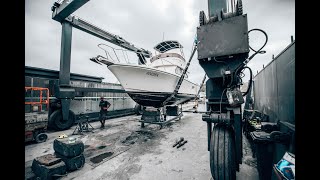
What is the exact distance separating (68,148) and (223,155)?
3296 millimetres

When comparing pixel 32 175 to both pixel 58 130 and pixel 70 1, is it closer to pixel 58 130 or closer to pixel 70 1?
pixel 58 130

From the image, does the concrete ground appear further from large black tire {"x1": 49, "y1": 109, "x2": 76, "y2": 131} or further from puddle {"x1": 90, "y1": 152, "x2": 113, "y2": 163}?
large black tire {"x1": 49, "y1": 109, "x2": 76, "y2": 131}

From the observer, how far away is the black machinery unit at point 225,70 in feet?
6.66

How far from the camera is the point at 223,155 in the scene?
2090 mm

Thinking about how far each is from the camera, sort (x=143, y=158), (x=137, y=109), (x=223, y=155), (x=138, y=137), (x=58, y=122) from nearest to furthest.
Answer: (x=223, y=155), (x=143, y=158), (x=138, y=137), (x=58, y=122), (x=137, y=109)

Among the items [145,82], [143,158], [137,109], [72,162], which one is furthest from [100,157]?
[137,109]

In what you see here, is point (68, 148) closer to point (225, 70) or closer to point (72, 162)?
point (72, 162)

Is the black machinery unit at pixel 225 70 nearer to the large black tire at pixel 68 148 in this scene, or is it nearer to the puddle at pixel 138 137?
the large black tire at pixel 68 148

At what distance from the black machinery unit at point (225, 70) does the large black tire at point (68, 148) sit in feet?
9.95
